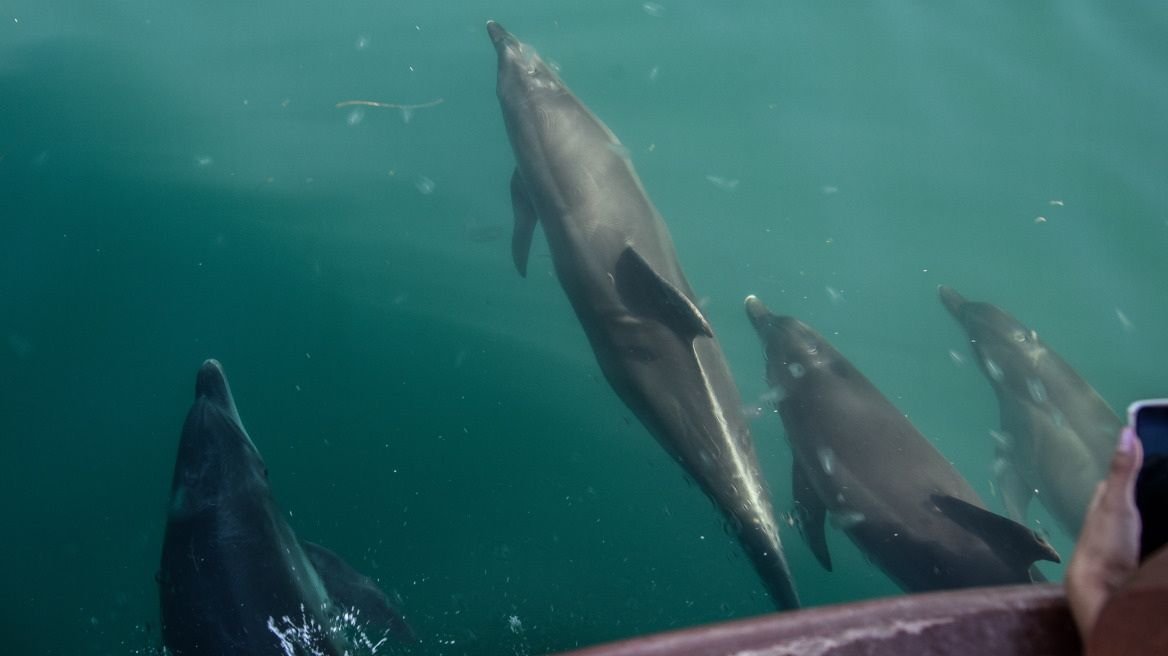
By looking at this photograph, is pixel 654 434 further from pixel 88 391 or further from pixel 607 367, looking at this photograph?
pixel 88 391

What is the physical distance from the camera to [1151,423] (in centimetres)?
147

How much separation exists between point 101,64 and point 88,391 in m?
4.21

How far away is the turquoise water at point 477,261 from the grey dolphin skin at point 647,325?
0.59 meters

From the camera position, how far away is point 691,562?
612 centimetres

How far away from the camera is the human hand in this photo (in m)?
1.33

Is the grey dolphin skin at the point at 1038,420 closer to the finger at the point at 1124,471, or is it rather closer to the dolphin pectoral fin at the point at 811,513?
the dolphin pectoral fin at the point at 811,513

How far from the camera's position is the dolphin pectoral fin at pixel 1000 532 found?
4.48m

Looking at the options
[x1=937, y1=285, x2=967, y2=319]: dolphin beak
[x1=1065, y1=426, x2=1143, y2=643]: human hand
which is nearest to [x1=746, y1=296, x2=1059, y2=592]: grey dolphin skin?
[x1=937, y1=285, x2=967, y2=319]: dolphin beak

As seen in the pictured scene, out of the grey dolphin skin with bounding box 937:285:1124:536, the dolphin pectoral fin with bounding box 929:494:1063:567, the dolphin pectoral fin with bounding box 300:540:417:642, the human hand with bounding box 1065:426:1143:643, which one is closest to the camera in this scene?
the human hand with bounding box 1065:426:1143:643

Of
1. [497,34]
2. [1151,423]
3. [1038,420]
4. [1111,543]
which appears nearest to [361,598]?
[1111,543]

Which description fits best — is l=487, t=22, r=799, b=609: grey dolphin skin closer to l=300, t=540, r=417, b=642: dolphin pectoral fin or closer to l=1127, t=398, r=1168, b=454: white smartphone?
l=300, t=540, r=417, b=642: dolphin pectoral fin

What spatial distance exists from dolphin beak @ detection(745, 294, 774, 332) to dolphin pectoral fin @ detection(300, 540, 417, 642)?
474 centimetres

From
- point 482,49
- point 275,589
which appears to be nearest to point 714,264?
point 482,49

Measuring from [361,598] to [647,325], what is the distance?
3.12 metres
